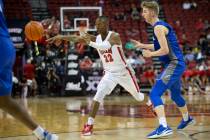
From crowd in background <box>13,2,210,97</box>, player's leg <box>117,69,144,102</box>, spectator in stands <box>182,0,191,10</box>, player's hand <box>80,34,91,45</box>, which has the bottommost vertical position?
crowd in background <box>13,2,210,97</box>

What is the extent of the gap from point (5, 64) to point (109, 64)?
130 inches

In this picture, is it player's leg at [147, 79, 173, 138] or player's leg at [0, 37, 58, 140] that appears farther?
player's leg at [147, 79, 173, 138]

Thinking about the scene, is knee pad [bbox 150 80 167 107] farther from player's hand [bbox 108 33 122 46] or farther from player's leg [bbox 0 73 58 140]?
player's leg [bbox 0 73 58 140]

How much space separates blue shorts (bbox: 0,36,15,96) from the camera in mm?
4785

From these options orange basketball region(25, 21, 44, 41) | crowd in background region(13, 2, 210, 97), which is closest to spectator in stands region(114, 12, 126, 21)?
crowd in background region(13, 2, 210, 97)

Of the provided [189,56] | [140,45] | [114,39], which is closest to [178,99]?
[140,45]

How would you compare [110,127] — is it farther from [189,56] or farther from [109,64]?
[189,56]

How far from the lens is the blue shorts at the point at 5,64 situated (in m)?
4.79

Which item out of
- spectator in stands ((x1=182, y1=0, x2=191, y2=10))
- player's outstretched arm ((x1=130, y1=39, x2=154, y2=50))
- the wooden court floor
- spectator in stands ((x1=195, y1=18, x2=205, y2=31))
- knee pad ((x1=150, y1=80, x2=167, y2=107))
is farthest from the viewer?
spectator in stands ((x1=182, y1=0, x2=191, y2=10))

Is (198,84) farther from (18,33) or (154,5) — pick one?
(154,5)

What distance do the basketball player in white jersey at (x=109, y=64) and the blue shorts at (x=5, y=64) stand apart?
8.73 ft

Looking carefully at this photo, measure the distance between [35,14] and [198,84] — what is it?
28.7ft

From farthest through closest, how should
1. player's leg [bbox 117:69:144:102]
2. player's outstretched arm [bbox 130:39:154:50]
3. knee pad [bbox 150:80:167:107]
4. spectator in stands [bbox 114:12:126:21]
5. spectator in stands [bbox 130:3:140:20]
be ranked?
1. spectator in stands [bbox 130:3:140:20]
2. spectator in stands [bbox 114:12:126:21]
3. player's leg [bbox 117:69:144:102]
4. player's outstretched arm [bbox 130:39:154:50]
5. knee pad [bbox 150:80:167:107]

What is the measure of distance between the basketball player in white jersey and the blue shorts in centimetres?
266
